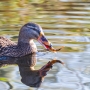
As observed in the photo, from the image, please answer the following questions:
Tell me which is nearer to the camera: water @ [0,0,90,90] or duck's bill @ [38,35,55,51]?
water @ [0,0,90,90]

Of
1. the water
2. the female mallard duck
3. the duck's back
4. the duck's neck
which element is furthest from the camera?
the duck's neck

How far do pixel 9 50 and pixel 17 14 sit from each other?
2971mm

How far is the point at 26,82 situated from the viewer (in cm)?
900

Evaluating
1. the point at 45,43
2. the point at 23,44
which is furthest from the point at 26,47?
the point at 45,43

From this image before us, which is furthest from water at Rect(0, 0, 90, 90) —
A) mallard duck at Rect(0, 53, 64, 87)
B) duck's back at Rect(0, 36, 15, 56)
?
duck's back at Rect(0, 36, 15, 56)

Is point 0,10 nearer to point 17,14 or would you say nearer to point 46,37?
point 17,14

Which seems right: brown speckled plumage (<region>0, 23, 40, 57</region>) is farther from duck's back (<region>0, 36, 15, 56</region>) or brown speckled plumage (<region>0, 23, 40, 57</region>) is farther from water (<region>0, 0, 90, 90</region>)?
water (<region>0, 0, 90, 90</region>)

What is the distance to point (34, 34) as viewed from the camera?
1125cm

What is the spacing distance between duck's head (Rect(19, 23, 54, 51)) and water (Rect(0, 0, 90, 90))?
25cm

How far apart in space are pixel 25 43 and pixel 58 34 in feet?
2.78

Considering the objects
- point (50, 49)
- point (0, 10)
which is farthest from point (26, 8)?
point (50, 49)

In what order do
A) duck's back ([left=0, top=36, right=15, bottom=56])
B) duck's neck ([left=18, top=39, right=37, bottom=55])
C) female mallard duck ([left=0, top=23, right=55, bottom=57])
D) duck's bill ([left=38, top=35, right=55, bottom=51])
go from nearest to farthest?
duck's bill ([left=38, top=35, right=55, bottom=51]) → female mallard duck ([left=0, top=23, right=55, bottom=57]) → duck's back ([left=0, top=36, right=15, bottom=56]) → duck's neck ([left=18, top=39, right=37, bottom=55])

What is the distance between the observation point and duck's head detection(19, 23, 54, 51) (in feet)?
35.5

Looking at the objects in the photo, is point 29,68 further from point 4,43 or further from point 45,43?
point 4,43
